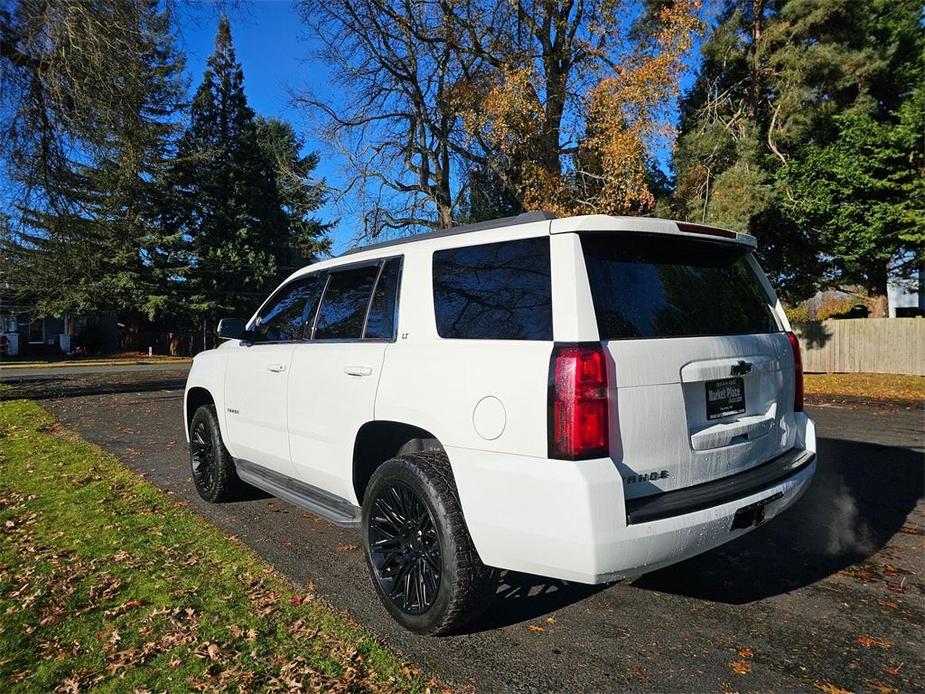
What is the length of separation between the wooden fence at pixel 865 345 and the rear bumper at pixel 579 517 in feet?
61.4

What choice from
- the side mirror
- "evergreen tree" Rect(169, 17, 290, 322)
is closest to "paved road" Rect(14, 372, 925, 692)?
the side mirror

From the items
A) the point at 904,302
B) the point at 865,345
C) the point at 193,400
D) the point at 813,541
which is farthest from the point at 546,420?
the point at 904,302

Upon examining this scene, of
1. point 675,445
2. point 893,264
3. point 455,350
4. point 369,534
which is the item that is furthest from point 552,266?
point 893,264

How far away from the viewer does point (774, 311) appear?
3.82 meters

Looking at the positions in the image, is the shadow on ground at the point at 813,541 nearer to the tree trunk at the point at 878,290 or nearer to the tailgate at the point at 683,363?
the tailgate at the point at 683,363

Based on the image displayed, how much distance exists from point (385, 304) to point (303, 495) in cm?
145

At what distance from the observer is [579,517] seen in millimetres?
2492

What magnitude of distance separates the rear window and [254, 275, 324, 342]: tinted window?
2.30 metres

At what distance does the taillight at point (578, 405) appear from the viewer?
Result: 256 centimetres

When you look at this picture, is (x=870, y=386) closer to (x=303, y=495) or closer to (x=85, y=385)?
(x=303, y=495)

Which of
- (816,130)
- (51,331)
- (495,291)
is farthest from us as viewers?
(51,331)

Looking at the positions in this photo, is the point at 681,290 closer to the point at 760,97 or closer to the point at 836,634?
the point at 836,634

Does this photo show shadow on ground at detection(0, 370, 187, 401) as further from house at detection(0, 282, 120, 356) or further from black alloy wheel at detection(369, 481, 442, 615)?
house at detection(0, 282, 120, 356)

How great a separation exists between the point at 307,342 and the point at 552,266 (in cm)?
209
